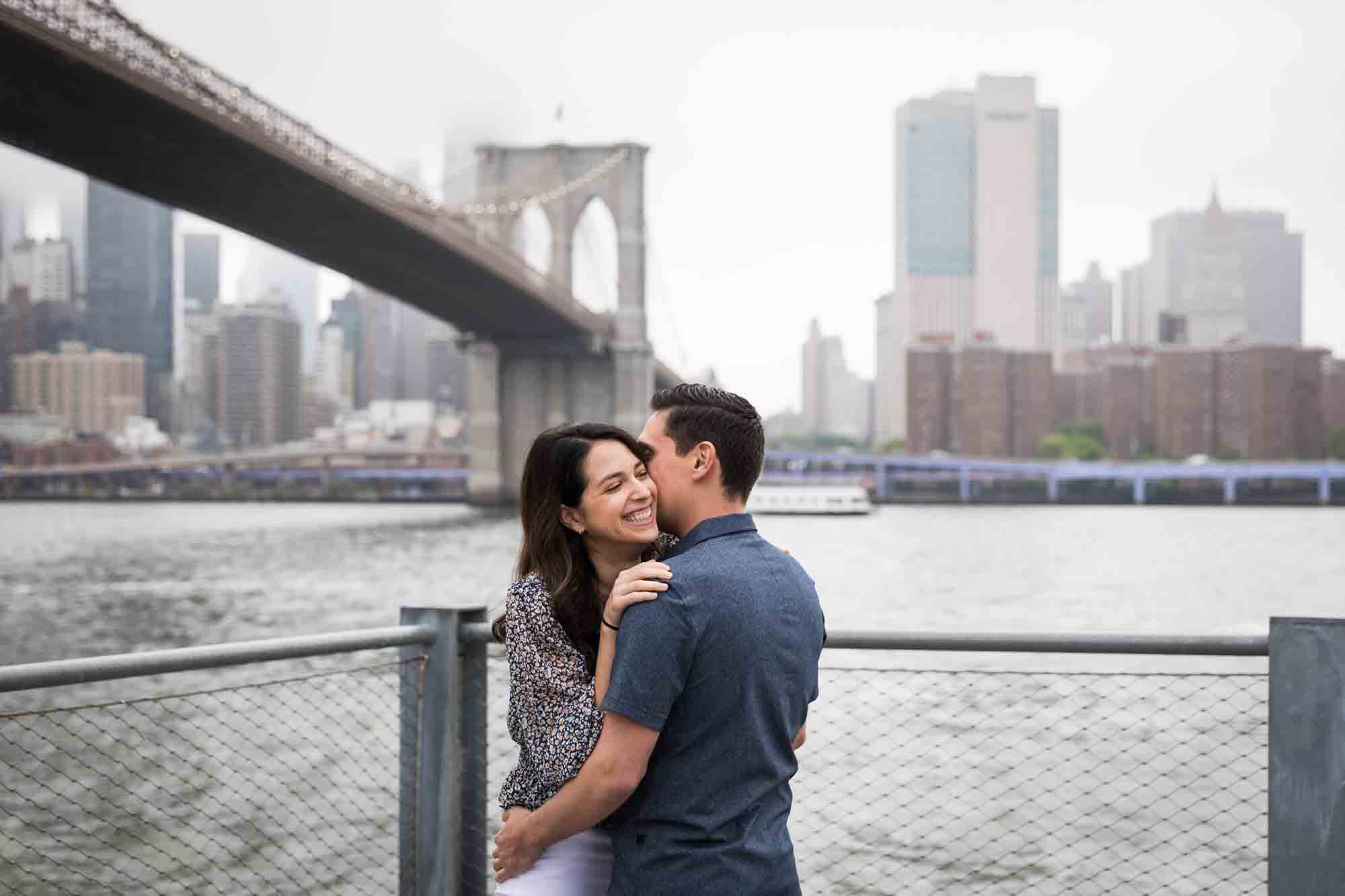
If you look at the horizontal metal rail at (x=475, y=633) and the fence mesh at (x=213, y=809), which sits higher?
the horizontal metal rail at (x=475, y=633)

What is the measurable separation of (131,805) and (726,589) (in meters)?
6.83

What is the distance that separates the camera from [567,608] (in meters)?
2.10

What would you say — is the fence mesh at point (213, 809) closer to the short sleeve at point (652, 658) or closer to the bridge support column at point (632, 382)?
the short sleeve at point (652, 658)

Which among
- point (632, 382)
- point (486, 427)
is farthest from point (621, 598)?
point (486, 427)

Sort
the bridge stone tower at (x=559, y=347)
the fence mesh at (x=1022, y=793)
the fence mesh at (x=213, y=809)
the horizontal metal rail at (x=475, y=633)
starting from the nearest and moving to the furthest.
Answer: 1. the horizontal metal rail at (x=475, y=633)
2. the fence mesh at (x=213, y=809)
3. the fence mesh at (x=1022, y=793)
4. the bridge stone tower at (x=559, y=347)

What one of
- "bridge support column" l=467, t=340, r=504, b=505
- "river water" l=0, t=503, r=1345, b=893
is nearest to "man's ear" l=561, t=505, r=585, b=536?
"river water" l=0, t=503, r=1345, b=893

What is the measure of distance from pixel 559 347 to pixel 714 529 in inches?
1856

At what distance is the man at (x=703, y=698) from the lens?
1.92m

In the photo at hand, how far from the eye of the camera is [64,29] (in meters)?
22.1

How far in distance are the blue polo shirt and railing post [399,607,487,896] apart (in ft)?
3.52

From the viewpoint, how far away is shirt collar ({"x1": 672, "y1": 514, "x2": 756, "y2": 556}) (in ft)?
6.71

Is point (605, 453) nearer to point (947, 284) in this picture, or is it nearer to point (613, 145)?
point (613, 145)

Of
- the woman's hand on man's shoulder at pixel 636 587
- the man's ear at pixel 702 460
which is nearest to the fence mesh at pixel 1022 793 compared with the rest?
the man's ear at pixel 702 460

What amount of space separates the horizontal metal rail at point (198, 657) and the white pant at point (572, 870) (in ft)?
2.55
